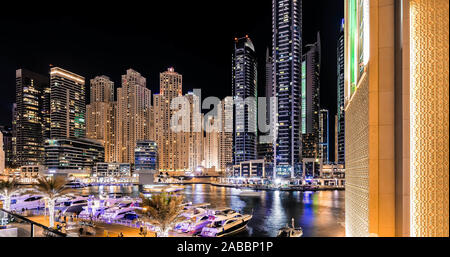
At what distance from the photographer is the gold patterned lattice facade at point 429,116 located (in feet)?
16.6

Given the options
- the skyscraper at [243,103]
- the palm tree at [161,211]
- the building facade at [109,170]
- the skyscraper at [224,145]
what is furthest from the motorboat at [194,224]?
the skyscraper at [224,145]

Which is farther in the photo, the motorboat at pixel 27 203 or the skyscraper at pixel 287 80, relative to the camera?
the skyscraper at pixel 287 80

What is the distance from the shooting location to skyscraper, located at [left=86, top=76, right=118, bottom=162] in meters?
125

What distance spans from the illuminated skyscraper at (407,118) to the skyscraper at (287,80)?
68.6 m

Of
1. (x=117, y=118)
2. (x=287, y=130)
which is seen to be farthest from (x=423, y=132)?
(x=117, y=118)

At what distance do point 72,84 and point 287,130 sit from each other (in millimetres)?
87714

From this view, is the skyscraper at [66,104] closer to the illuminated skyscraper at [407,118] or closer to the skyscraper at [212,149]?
the skyscraper at [212,149]

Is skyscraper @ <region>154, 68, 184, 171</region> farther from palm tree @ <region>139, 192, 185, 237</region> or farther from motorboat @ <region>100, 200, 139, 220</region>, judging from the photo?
palm tree @ <region>139, 192, 185, 237</region>

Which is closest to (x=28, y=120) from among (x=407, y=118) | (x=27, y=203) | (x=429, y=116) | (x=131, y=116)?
(x=131, y=116)

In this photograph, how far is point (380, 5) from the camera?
5910mm

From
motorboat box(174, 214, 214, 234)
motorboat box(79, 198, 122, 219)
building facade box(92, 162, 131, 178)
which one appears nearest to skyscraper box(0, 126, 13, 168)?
building facade box(92, 162, 131, 178)

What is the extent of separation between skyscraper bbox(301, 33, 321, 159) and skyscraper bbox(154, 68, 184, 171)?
47709mm
